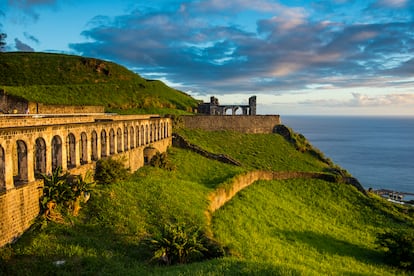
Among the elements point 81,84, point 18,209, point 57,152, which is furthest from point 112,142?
point 81,84

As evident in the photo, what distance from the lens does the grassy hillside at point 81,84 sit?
57.0m

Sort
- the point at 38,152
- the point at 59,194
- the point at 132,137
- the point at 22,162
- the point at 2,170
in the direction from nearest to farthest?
the point at 2,170
the point at 22,162
the point at 59,194
the point at 38,152
the point at 132,137

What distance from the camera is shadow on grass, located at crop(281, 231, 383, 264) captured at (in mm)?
21312

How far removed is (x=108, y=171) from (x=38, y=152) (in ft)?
18.2

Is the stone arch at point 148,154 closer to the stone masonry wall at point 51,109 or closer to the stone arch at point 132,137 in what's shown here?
the stone arch at point 132,137

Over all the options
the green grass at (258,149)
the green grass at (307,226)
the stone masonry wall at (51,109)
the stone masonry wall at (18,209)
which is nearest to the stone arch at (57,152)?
the stone masonry wall at (18,209)

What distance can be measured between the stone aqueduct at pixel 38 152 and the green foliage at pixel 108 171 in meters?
0.58

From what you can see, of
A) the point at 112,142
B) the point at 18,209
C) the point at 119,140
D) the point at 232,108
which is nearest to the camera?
the point at 18,209

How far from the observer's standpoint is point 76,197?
50.7 feet

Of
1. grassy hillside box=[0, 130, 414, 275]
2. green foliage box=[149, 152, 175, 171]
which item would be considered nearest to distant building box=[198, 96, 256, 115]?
grassy hillside box=[0, 130, 414, 275]

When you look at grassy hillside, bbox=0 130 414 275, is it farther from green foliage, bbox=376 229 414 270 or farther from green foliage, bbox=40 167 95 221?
green foliage, bbox=376 229 414 270

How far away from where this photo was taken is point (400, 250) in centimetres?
2125

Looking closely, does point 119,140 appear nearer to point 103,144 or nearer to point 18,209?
point 103,144

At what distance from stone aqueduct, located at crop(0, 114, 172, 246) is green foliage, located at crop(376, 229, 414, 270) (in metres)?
18.6
